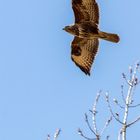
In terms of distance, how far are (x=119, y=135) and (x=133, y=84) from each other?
3.30 ft

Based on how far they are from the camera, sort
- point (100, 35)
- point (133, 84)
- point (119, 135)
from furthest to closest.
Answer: point (100, 35) → point (133, 84) → point (119, 135)

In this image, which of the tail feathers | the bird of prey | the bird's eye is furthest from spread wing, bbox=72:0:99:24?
the bird's eye

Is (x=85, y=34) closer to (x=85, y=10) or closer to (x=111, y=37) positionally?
(x=85, y=10)

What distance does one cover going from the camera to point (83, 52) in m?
12.1

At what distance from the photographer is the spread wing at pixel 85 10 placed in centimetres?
1095

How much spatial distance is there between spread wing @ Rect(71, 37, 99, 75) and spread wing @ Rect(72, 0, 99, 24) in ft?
2.11

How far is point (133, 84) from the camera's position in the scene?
7.43 metres

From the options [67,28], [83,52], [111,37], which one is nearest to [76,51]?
[83,52]

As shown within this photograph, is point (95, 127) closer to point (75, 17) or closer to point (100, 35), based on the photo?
point (100, 35)

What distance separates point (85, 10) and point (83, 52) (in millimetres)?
1215

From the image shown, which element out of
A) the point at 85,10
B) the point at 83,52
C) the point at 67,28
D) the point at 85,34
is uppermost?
the point at 85,10

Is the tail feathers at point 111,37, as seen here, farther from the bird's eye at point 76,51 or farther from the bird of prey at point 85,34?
the bird's eye at point 76,51

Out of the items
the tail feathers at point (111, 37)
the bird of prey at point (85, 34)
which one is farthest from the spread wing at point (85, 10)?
the tail feathers at point (111, 37)

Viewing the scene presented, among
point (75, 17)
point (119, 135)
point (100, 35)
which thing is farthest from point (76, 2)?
point (119, 135)
